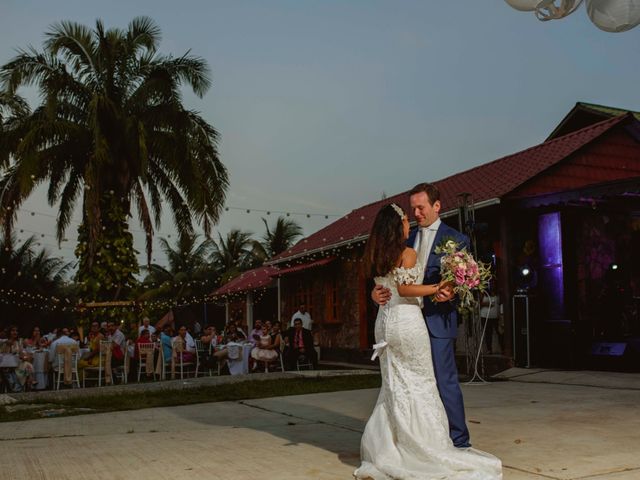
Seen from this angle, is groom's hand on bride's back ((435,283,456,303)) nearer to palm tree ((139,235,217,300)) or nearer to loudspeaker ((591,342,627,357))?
loudspeaker ((591,342,627,357))

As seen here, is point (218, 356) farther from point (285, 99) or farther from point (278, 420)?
point (278, 420)

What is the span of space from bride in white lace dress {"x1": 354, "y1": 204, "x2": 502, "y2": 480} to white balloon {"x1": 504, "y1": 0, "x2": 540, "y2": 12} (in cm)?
140

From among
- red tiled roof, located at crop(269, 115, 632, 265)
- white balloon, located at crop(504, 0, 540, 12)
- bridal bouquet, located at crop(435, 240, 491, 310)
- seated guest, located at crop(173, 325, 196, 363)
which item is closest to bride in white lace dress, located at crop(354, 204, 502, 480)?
bridal bouquet, located at crop(435, 240, 491, 310)

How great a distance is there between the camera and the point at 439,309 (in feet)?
15.5

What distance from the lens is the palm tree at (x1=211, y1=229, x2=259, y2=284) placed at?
40.2 meters

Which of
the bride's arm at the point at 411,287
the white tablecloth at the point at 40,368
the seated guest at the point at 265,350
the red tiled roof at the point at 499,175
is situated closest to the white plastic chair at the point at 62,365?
the white tablecloth at the point at 40,368

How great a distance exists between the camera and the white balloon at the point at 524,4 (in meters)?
4.07

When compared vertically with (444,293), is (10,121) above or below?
above

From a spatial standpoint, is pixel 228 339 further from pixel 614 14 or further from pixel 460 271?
pixel 614 14

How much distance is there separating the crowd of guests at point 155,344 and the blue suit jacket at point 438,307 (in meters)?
10.4

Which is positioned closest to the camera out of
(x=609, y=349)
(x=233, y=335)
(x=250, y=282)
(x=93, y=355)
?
(x=609, y=349)

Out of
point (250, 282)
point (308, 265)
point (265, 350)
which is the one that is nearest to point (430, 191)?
point (265, 350)

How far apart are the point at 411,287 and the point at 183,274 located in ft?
116

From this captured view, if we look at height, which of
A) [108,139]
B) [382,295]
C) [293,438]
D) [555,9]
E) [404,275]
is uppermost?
[108,139]
